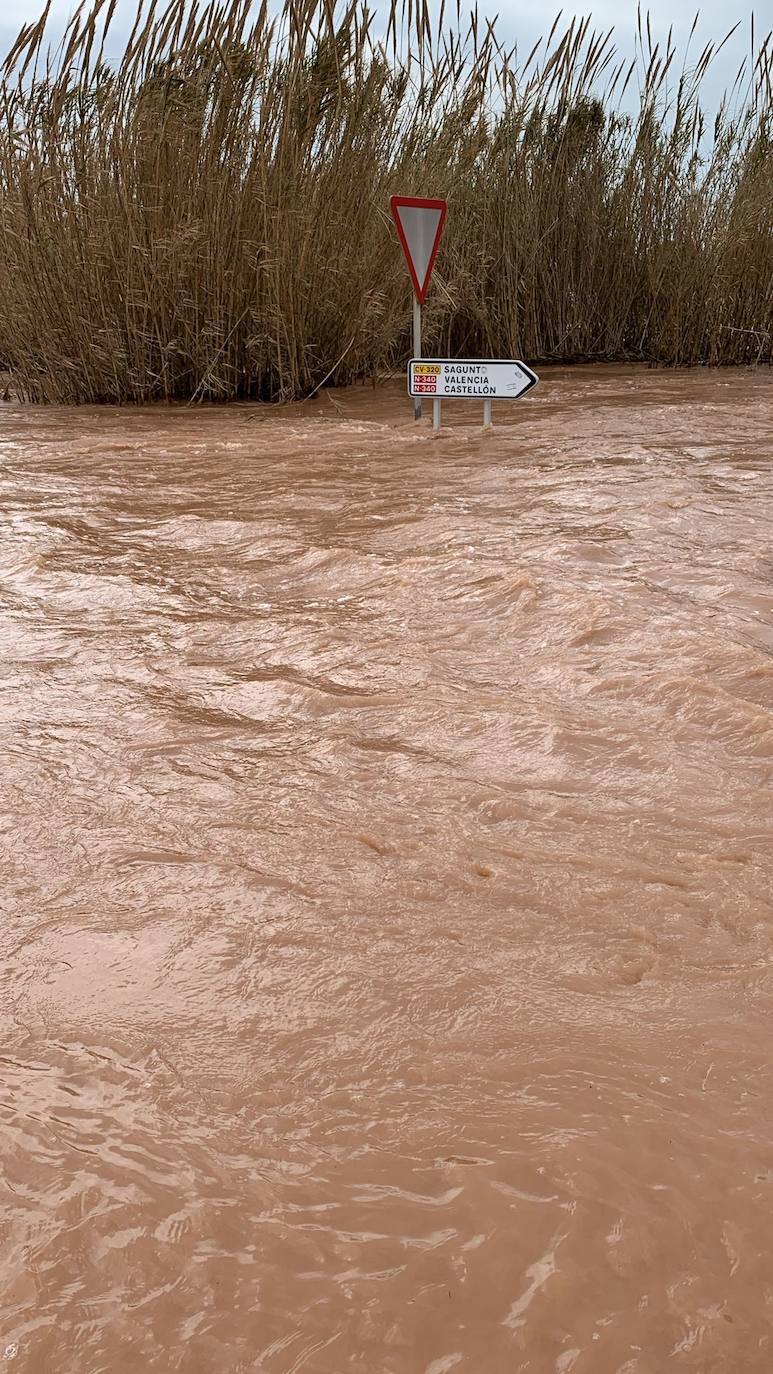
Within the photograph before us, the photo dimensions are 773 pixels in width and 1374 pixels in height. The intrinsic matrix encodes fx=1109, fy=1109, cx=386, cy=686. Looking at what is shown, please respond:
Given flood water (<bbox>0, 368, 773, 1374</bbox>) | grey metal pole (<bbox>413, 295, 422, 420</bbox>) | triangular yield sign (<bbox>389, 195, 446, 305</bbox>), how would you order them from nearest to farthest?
flood water (<bbox>0, 368, 773, 1374</bbox>) → triangular yield sign (<bbox>389, 195, 446, 305</bbox>) → grey metal pole (<bbox>413, 295, 422, 420</bbox>)

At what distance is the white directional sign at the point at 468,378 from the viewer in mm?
4930

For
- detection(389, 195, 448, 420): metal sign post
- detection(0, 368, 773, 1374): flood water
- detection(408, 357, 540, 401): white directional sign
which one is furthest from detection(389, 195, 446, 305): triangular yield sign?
detection(0, 368, 773, 1374): flood water

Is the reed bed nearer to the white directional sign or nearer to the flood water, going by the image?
the white directional sign

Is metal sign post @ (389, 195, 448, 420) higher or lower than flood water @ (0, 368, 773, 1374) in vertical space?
higher

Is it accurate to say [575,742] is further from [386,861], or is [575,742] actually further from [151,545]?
[151,545]

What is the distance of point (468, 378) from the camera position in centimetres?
501

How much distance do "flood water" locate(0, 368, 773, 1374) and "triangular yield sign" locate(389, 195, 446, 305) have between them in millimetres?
2744

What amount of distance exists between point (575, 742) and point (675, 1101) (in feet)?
2.70

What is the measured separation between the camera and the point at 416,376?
16.4 ft

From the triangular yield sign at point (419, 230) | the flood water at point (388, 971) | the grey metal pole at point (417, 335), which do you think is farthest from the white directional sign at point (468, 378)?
the flood water at point (388, 971)

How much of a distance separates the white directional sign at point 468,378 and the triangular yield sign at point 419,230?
0.35 meters

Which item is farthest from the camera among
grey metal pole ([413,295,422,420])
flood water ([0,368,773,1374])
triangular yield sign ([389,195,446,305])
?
grey metal pole ([413,295,422,420])

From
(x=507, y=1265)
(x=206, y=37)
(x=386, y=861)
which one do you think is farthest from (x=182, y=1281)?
(x=206, y=37)

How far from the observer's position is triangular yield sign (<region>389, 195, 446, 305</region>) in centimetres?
488
